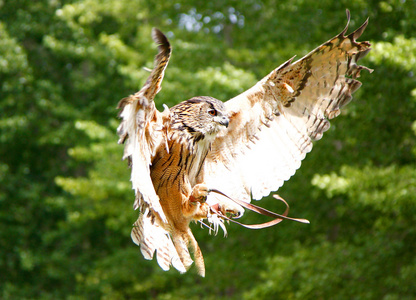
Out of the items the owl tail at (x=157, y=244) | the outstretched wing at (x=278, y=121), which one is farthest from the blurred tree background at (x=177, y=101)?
the owl tail at (x=157, y=244)

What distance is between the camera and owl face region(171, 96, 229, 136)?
3.31 metres

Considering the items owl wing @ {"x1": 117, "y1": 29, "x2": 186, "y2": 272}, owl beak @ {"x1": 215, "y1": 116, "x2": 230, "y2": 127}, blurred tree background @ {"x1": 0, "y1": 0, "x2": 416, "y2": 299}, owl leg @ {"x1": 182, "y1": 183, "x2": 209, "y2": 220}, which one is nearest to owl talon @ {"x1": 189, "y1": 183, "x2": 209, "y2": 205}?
owl leg @ {"x1": 182, "y1": 183, "x2": 209, "y2": 220}

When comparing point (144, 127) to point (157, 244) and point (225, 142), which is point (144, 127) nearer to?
point (157, 244)

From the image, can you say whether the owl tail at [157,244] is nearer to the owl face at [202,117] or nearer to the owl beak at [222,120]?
the owl face at [202,117]

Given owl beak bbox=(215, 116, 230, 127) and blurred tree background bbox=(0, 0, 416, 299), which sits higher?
owl beak bbox=(215, 116, 230, 127)

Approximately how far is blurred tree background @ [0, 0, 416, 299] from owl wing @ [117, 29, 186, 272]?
10.7ft

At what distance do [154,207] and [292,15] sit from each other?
7.85 metres

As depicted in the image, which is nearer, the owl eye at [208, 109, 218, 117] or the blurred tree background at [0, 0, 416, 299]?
the owl eye at [208, 109, 218, 117]

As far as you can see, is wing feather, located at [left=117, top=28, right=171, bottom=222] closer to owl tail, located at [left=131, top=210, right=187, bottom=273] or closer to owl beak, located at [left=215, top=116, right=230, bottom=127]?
owl tail, located at [left=131, top=210, right=187, bottom=273]

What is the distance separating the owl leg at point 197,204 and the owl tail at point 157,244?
18 cm

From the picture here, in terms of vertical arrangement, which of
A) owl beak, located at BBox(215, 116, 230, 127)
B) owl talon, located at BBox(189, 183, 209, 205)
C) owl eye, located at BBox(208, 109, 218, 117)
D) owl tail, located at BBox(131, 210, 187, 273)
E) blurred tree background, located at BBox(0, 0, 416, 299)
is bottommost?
blurred tree background, located at BBox(0, 0, 416, 299)

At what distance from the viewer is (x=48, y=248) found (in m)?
16.2

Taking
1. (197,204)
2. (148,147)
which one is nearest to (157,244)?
(197,204)

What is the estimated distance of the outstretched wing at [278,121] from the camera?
11.7ft
